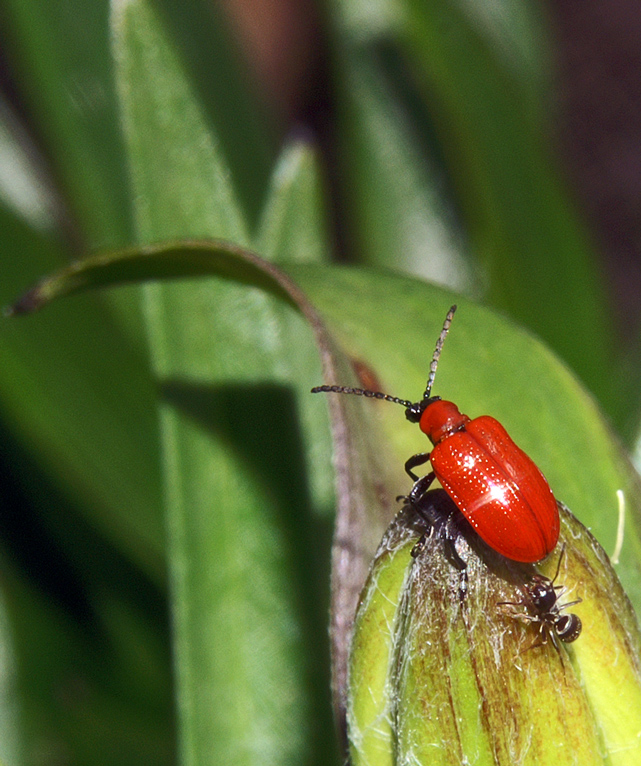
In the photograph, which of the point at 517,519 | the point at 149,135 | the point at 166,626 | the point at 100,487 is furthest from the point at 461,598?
the point at 166,626

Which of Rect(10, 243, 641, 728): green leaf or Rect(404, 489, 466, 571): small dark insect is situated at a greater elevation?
Rect(10, 243, 641, 728): green leaf

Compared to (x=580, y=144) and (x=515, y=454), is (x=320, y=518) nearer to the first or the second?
(x=515, y=454)

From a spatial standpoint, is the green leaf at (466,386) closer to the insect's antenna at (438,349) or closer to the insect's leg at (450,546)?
the insect's antenna at (438,349)

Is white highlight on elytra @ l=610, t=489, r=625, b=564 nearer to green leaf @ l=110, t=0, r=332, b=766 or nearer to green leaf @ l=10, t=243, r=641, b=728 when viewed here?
green leaf @ l=10, t=243, r=641, b=728

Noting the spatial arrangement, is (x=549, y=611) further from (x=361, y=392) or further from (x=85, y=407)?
(x=85, y=407)

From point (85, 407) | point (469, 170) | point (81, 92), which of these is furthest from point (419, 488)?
point (81, 92)

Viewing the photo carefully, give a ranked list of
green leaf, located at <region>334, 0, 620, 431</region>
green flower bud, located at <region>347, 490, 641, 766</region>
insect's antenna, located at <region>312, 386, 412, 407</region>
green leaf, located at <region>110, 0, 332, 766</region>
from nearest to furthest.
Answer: green flower bud, located at <region>347, 490, 641, 766</region> → insect's antenna, located at <region>312, 386, 412, 407</region> → green leaf, located at <region>110, 0, 332, 766</region> → green leaf, located at <region>334, 0, 620, 431</region>

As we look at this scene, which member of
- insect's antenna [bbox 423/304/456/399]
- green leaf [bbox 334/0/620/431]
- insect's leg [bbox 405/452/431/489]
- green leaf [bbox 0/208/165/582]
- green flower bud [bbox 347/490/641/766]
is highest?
green leaf [bbox 334/0/620/431]

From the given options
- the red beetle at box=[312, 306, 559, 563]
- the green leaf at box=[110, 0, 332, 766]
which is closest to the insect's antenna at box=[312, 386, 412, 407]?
the red beetle at box=[312, 306, 559, 563]
